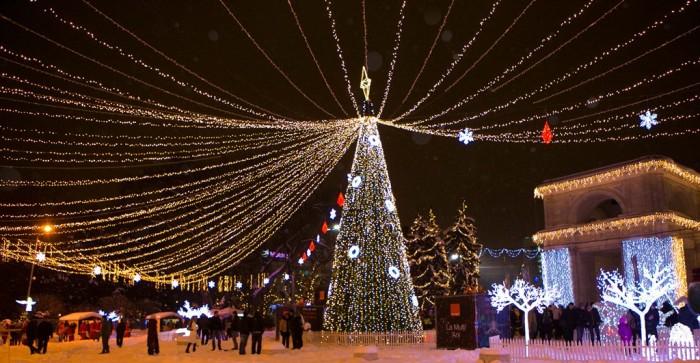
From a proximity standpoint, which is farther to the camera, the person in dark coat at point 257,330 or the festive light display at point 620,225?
the festive light display at point 620,225

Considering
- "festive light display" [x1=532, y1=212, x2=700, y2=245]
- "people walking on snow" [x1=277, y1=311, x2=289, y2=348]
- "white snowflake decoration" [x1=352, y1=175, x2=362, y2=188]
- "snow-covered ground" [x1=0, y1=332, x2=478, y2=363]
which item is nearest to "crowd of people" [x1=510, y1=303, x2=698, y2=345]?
"snow-covered ground" [x1=0, y1=332, x2=478, y2=363]

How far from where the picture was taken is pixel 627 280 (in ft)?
98.3

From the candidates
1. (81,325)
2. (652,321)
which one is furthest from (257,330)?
(81,325)

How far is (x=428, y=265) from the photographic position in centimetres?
3741

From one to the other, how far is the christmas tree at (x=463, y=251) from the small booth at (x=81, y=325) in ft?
70.1

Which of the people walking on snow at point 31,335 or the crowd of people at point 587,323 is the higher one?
the crowd of people at point 587,323

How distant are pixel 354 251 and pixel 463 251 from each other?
75.2 feet

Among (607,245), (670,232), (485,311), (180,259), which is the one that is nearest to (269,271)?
(180,259)

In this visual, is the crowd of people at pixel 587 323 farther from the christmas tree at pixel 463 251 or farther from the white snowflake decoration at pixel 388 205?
the christmas tree at pixel 463 251

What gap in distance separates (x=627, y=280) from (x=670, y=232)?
300 cm

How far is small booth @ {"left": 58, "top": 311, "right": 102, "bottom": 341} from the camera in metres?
29.1

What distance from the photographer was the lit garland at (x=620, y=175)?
31.0 metres

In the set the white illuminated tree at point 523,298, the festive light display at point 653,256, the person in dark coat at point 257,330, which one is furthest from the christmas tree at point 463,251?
the person in dark coat at point 257,330

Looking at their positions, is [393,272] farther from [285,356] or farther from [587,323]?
[587,323]
